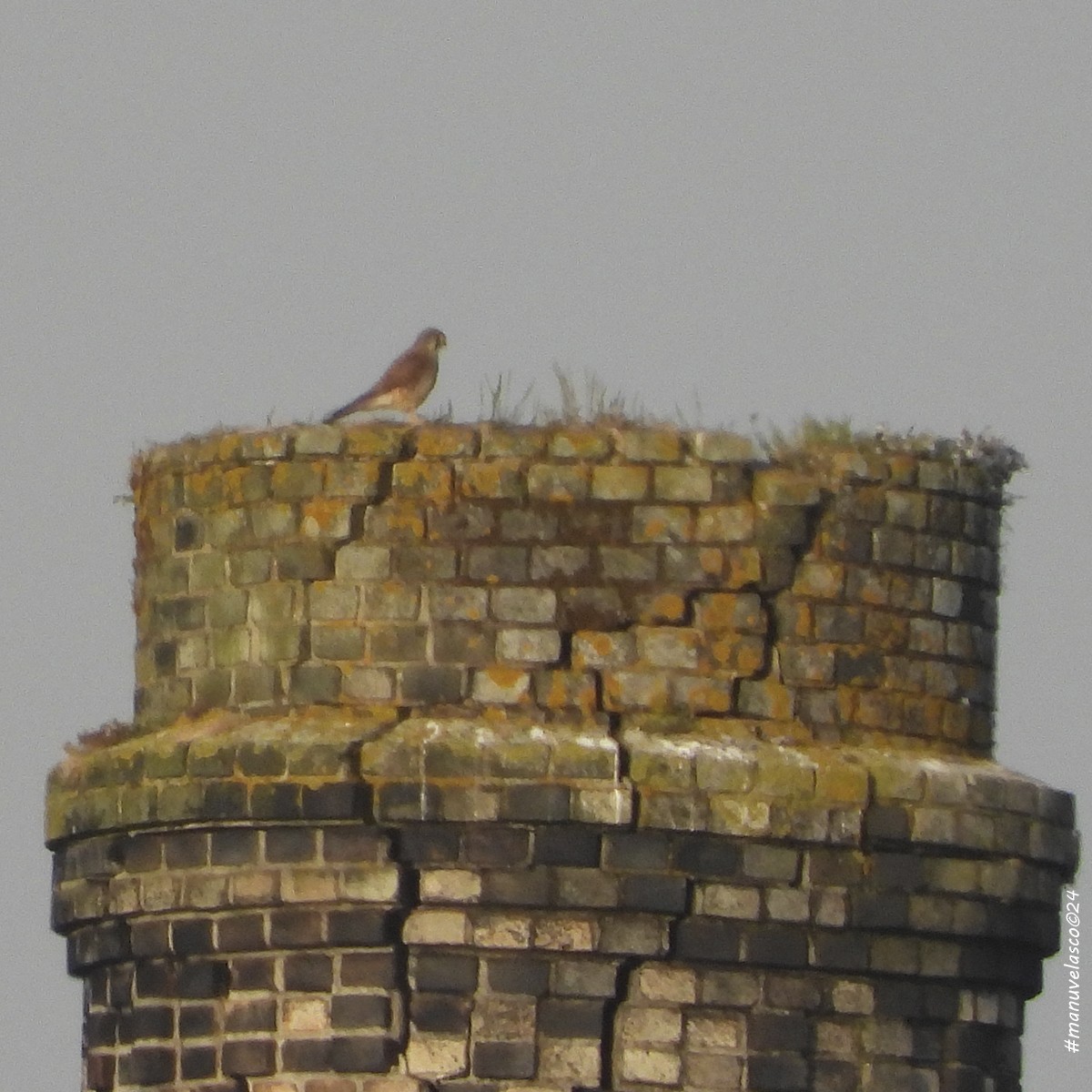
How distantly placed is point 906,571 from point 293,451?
7.64 feet

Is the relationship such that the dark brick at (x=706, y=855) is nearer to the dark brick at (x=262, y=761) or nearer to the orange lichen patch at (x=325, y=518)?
the dark brick at (x=262, y=761)

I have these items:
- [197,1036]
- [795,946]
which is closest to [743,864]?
[795,946]

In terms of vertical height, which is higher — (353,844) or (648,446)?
(648,446)

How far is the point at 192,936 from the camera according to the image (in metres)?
20.9

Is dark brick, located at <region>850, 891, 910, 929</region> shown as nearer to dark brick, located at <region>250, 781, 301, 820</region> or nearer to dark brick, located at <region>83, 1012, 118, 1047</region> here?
dark brick, located at <region>250, 781, 301, 820</region>

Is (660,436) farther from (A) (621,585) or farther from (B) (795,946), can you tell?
(B) (795,946)

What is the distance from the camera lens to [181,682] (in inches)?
841

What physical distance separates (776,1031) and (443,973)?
1226 millimetres

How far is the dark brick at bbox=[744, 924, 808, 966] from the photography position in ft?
67.5

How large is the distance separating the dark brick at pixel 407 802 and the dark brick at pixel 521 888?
12.8 inches

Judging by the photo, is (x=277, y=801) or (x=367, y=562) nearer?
(x=277, y=801)

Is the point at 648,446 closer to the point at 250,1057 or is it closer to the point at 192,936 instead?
the point at 192,936

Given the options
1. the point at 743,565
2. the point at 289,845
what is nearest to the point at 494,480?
the point at 743,565

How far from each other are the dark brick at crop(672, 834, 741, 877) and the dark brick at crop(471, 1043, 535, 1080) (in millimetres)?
858
